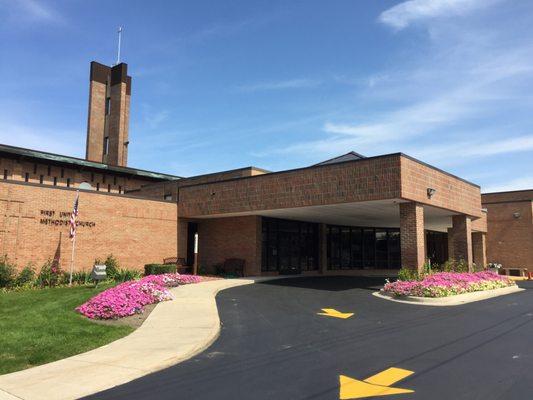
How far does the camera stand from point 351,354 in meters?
8.62

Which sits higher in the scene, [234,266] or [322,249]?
[322,249]

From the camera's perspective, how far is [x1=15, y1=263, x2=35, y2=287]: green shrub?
18.7m

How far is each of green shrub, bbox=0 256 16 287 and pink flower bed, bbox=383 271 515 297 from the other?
1470 cm

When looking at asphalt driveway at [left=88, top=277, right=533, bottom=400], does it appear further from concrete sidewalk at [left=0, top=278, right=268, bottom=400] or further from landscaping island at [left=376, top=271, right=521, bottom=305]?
landscaping island at [left=376, top=271, right=521, bottom=305]

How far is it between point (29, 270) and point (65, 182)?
57.0 feet

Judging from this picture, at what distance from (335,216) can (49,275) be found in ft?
47.7

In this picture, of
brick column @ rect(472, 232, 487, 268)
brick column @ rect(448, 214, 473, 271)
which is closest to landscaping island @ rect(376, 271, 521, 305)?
brick column @ rect(448, 214, 473, 271)

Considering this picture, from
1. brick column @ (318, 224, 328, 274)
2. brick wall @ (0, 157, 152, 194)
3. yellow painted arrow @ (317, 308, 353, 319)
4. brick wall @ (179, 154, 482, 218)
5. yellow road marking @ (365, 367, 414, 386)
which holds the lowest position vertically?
yellow road marking @ (365, 367, 414, 386)

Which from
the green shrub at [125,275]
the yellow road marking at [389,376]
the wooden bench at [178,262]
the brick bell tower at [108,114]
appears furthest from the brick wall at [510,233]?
the yellow road marking at [389,376]

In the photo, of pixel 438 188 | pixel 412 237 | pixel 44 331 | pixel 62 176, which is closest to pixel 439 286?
pixel 412 237

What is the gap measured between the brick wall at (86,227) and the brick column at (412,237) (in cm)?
1305

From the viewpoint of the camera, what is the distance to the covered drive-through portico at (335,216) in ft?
63.8

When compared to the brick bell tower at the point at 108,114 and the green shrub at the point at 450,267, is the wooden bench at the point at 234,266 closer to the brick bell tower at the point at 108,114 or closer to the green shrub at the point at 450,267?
the green shrub at the point at 450,267

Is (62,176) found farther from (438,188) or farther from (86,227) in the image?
(438,188)
